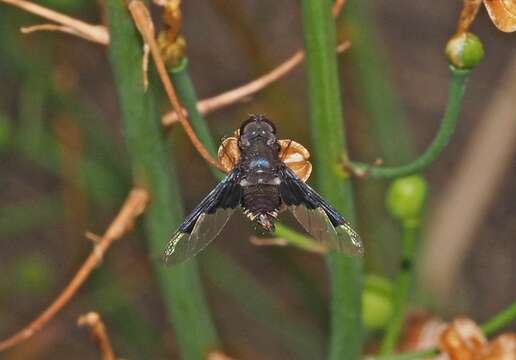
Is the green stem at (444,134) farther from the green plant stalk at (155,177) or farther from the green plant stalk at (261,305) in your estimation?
the green plant stalk at (261,305)

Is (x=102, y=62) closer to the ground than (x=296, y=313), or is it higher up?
higher up

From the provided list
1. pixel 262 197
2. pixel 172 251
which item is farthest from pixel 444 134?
pixel 172 251

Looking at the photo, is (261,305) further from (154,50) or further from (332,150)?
(154,50)

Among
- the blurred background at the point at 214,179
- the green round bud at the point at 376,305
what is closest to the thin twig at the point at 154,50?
the green round bud at the point at 376,305

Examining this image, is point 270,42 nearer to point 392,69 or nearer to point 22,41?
point 392,69

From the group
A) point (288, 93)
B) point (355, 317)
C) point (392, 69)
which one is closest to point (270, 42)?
point (288, 93)

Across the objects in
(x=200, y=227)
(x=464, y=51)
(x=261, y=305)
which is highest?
(x=464, y=51)

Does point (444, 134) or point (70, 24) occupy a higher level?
point (70, 24)

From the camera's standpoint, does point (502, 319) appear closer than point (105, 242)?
No
